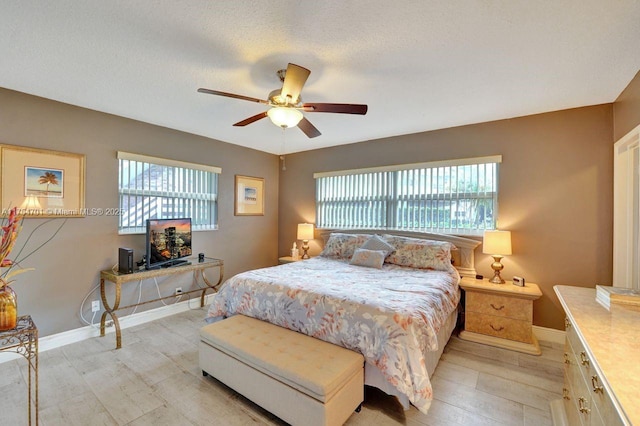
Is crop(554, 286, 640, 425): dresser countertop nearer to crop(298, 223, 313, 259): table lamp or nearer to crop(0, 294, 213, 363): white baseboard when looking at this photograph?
crop(298, 223, 313, 259): table lamp

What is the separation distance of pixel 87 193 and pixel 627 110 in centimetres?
531

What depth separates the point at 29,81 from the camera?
8.00ft

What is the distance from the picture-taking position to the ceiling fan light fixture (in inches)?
87.4

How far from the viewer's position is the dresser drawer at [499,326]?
2.82 metres

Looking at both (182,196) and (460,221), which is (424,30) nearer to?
(460,221)

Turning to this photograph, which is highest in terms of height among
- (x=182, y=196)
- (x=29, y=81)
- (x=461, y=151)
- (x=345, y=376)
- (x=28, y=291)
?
(x=29, y=81)

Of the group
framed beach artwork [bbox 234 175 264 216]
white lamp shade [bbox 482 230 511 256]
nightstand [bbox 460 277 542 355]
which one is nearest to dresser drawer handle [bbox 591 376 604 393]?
nightstand [bbox 460 277 542 355]

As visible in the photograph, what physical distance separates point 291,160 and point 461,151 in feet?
9.68

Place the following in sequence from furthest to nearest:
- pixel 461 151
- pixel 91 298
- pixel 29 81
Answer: pixel 461 151 → pixel 91 298 → pixel 29 81

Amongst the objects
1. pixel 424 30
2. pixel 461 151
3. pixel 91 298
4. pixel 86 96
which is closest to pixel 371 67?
pixel 424 30

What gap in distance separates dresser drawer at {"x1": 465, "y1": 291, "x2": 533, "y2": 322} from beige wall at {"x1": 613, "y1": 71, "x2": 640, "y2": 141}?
177 cm

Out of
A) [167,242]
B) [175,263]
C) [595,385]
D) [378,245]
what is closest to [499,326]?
[378,245]

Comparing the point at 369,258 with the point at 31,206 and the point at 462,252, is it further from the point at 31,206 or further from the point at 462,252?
the point at 31,206

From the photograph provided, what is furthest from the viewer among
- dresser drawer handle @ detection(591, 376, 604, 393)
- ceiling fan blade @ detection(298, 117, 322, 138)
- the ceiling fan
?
ceiling fan blade @ detection(298, 117, 322, 138)
